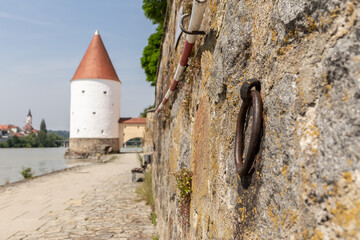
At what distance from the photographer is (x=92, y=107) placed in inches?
1099

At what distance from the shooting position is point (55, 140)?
65875mm

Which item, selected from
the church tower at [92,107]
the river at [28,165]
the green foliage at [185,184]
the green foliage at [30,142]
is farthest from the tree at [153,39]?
the green foliage at [30,142]

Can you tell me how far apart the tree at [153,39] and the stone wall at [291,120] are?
15223mm

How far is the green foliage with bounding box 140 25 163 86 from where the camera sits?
55.5 ft

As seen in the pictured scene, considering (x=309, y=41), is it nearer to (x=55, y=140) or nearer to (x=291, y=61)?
(x=291, y=61)

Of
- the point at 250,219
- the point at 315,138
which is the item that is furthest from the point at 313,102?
the point at 250,219

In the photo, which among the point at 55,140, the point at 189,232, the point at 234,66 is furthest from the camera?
the point at 55,140

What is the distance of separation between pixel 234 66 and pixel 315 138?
0.55 meters

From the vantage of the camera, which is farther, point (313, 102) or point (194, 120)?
point (194, 120)

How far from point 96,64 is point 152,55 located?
1322cm

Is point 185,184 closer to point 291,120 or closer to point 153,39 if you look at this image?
point 291,120

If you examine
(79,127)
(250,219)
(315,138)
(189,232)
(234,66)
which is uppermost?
(79,127)

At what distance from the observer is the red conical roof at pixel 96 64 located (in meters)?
28.2

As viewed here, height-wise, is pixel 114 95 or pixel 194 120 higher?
pixel 114 95
